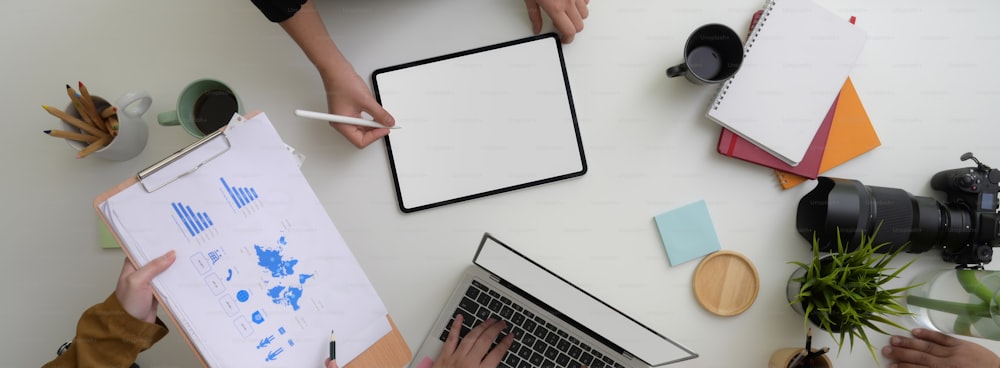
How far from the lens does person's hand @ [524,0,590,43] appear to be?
2.92 feet

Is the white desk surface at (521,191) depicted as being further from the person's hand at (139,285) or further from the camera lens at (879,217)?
the person's hand at (139,285)

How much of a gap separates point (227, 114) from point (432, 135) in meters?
0.34

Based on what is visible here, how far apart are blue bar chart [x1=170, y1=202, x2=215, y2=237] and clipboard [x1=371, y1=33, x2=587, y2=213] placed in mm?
295

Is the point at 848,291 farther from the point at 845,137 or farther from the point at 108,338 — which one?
the point at 108,338

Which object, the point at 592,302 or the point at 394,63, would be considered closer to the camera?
the point at 592,302

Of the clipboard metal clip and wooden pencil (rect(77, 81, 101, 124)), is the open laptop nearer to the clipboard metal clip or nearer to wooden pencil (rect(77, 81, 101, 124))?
the clipboard metal clip

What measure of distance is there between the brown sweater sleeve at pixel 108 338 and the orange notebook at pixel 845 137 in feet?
3.53

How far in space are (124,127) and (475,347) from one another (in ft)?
2.21

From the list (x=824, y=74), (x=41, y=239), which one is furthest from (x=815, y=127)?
(x=41, y=239)

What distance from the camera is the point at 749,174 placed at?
93cm

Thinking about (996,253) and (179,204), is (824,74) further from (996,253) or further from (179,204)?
(179,204)

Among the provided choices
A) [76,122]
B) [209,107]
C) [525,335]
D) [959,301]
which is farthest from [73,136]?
[959,301]

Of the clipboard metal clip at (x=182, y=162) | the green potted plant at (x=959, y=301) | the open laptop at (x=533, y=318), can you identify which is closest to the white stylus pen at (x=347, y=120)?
the clipboard metal clip at (x=182, y=162)

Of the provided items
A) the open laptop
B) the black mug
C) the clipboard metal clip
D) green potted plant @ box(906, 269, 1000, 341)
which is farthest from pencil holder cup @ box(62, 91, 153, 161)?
green potted plant @ box(906, 269, 1000, 341)
